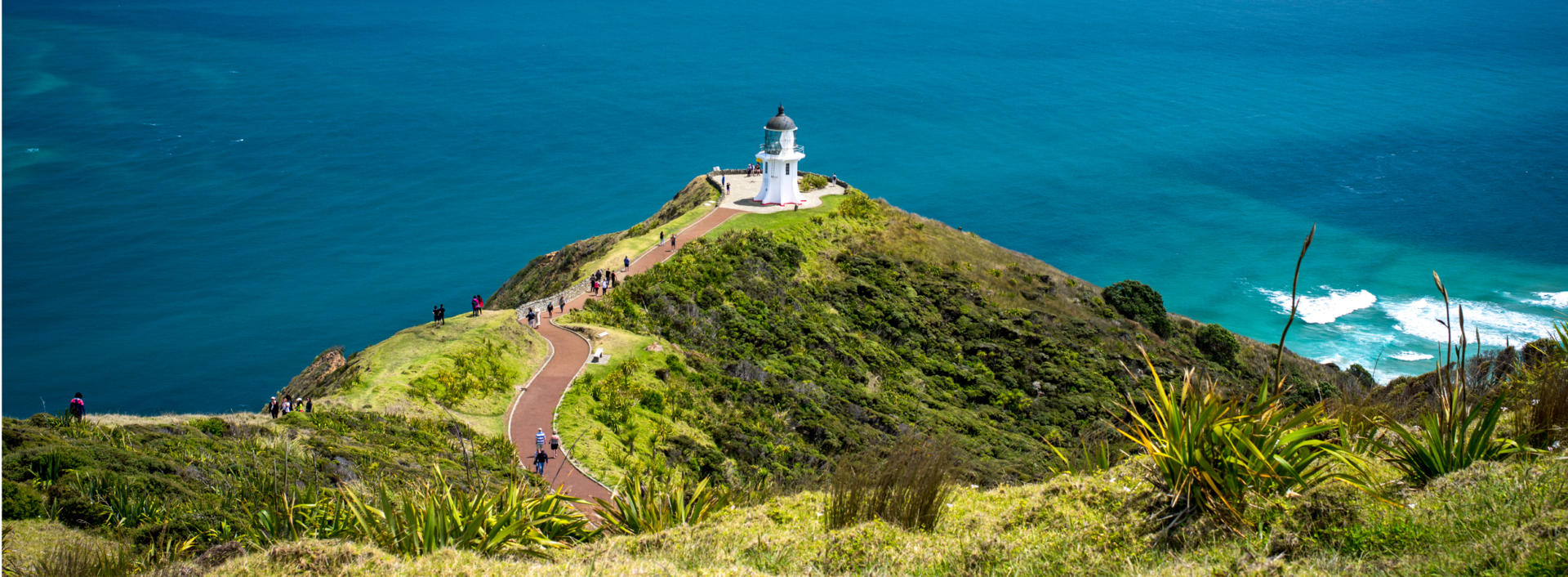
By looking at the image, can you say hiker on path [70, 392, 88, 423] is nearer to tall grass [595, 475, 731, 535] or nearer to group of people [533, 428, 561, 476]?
group of people [533, 428, 561, 476]

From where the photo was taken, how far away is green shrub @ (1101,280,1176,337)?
51656 millimetres

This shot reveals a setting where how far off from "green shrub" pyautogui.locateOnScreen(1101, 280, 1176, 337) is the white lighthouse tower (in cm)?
1797

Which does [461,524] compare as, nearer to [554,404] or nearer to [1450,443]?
[1450,443]

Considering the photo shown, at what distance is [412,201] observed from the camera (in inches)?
3602

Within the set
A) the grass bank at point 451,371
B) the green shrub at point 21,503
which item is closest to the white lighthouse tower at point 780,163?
the grass bank at point 451,371

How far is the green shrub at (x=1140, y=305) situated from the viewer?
5166cm

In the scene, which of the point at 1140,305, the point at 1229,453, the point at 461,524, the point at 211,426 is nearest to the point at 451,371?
the point at 211,426

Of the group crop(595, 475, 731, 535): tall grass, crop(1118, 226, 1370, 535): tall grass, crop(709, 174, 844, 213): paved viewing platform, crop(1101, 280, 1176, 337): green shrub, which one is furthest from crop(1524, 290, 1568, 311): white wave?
crop(595, 475, 731, 535): tall grass

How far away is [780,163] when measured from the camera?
55188 mm

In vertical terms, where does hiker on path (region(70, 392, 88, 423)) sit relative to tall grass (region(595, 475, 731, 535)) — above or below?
below

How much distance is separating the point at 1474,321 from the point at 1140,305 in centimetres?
3038

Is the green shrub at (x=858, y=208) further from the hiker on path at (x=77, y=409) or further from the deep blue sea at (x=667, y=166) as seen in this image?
the hiker on path at (x=77, y=409)

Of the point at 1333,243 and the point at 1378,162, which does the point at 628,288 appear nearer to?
the point at 1333,243

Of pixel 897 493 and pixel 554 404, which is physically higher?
pixel 897 493
